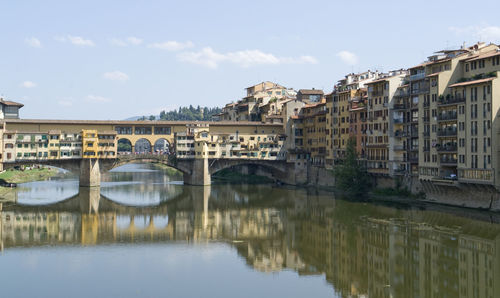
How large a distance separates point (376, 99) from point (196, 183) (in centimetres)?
2821

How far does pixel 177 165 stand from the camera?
79.2m

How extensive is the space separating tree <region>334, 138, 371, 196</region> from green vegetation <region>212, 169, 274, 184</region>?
24.6m

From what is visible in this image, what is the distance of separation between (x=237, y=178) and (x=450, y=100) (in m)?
47.2

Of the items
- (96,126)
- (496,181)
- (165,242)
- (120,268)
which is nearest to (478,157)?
(496,181)

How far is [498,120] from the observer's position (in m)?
47.0

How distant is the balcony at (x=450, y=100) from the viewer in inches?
2000

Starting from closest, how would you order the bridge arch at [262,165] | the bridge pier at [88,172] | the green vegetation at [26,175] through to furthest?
1. the bridge pier at [88,172]
2. the bridge arch at [262,165]
3. the green vegetation at [26,175]

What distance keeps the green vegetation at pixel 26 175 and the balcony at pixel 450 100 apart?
5840 cm

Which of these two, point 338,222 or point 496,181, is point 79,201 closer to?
point 338,222

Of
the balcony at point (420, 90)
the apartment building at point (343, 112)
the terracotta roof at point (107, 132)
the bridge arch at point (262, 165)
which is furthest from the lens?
the bridge arch at point (262, 165)

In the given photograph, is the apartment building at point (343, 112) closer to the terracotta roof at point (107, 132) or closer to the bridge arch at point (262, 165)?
the bridge arch at point (262, 165)

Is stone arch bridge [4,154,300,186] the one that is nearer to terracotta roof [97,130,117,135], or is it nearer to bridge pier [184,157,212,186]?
bridge pier [184,157,212,186]

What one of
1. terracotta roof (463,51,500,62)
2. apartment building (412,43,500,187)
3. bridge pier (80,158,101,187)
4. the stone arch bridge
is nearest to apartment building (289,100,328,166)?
the stone arch bridge

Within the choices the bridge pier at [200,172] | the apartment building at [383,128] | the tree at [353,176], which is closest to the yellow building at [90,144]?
the bridge pier at [200,172]
